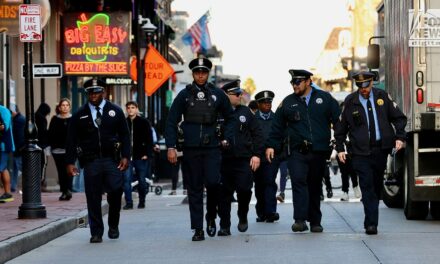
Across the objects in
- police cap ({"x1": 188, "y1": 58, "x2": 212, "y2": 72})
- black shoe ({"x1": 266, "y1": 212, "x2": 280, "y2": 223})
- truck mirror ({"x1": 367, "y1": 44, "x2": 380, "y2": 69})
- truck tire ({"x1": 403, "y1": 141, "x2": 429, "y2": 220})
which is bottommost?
black shoe ({"x1": 266, "y1": 212, "x2": 280, "y2": 223})

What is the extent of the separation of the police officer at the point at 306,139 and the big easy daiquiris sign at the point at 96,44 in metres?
16.7

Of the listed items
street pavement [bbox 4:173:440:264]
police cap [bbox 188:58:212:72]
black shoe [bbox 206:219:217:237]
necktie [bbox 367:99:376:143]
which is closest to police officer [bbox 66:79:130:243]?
street pavement [bbox 4:173:440:264]

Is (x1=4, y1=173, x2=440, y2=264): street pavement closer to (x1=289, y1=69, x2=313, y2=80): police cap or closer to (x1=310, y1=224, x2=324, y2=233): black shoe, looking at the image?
(x1=310, y1=224, x2=324, y2=233): black shoe

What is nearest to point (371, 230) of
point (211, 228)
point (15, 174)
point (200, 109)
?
point (211, 228)

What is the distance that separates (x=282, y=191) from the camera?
22.1 metres

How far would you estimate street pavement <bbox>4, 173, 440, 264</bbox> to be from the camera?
11602mm

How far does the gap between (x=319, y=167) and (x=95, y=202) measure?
2743mm

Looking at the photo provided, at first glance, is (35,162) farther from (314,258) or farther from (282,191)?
(282,191)

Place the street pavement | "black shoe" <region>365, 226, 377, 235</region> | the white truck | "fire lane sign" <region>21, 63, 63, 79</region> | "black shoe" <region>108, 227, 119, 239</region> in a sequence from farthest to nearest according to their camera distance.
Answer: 1. "fire lane sign" <region>21, 63, 63, 79</region>
2. the white truck
3. "black shoe" <region>108, 227, 119, 239</region>
4. "black shoe" <region>365, 226, 377, 235</region>
5. the street pavement

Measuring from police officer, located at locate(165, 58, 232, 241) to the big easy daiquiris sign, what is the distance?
17207 mm

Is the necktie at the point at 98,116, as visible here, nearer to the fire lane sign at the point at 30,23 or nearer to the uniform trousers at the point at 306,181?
the uniform trousers at the point at 306,181

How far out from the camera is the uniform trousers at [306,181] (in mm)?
14250

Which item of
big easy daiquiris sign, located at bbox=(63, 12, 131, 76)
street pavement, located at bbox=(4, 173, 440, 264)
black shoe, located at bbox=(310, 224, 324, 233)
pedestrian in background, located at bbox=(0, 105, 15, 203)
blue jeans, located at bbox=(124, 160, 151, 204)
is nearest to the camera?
street pavement, located at bbox=(4, 173, 440, 264)

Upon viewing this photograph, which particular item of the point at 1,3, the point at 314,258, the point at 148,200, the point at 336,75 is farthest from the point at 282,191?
the point at 336,75
